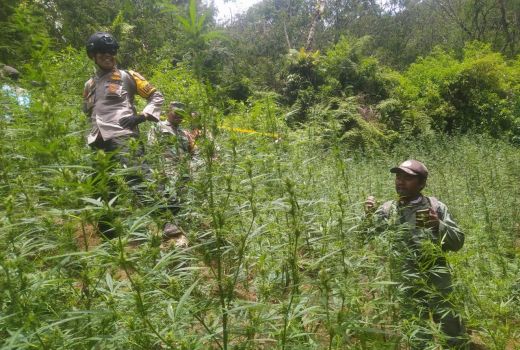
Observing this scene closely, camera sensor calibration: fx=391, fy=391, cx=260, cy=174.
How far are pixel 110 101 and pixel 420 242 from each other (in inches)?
113

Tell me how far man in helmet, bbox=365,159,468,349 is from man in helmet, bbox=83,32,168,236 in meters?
2.16

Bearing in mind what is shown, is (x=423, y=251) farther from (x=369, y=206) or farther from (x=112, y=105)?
(x=112, y=105)

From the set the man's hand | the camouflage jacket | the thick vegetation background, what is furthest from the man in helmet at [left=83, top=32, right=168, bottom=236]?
the camouflage jacket

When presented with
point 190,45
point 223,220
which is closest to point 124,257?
point 223,220

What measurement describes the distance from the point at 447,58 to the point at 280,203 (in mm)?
17652

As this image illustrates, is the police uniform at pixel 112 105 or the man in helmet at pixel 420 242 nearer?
the man in helmet at pixel 420 242

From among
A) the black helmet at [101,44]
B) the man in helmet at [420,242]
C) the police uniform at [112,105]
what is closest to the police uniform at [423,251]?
the man in helmet at [420,242]

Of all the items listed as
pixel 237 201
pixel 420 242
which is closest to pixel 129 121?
pixel 237 201

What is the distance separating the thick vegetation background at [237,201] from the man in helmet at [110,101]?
0.35 meters

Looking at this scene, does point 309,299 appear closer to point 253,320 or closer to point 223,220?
point 253,320

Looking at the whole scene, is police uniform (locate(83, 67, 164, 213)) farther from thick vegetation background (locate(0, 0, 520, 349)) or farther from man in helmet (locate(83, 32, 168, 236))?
thick vegetation background (locate(0, 0, 520, 349))

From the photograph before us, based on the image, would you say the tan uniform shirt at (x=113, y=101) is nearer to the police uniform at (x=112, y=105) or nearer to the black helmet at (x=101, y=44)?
the police uniform at (x=112, y=105)

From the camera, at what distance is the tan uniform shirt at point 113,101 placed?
352 centimetres

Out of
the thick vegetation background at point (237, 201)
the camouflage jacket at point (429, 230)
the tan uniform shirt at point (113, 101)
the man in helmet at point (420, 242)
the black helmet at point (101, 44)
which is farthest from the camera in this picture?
the tan uniform shirt at point (113, 101)
